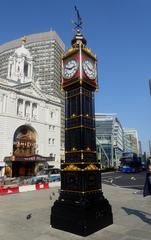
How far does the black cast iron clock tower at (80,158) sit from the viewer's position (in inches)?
348

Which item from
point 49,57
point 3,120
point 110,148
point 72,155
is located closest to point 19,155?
point 3,120

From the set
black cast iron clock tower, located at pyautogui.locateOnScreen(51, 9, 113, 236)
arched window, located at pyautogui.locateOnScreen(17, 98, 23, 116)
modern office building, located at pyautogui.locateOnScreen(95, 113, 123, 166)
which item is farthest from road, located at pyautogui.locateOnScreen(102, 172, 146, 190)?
modern office building, located at pyautogui.locateOnScreen(95, 113, 123, 166)

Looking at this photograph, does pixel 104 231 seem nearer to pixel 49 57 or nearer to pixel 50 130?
pixel 50 130

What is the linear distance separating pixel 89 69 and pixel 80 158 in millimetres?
4705

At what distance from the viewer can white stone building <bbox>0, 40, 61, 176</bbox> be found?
44.5 meters

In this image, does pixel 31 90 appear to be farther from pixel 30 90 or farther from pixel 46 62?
pixel 46 62

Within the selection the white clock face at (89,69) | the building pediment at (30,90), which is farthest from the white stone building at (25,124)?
the white clock face at (89,69)

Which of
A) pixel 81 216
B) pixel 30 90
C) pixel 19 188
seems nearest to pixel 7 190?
pixel 19 188

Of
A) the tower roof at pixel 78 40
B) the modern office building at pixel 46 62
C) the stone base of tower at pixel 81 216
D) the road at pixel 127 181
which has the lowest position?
the road at pixel 127 181

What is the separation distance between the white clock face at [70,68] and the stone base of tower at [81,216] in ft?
20.3

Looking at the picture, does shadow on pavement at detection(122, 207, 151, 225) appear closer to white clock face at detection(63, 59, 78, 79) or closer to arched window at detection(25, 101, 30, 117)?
white clock face at detection(63, 59, 78, 79)

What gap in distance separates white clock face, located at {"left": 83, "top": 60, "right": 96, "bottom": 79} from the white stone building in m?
35.3

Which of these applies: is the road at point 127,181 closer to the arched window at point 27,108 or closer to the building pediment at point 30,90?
the arched window at point 27,108

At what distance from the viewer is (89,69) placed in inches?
441
